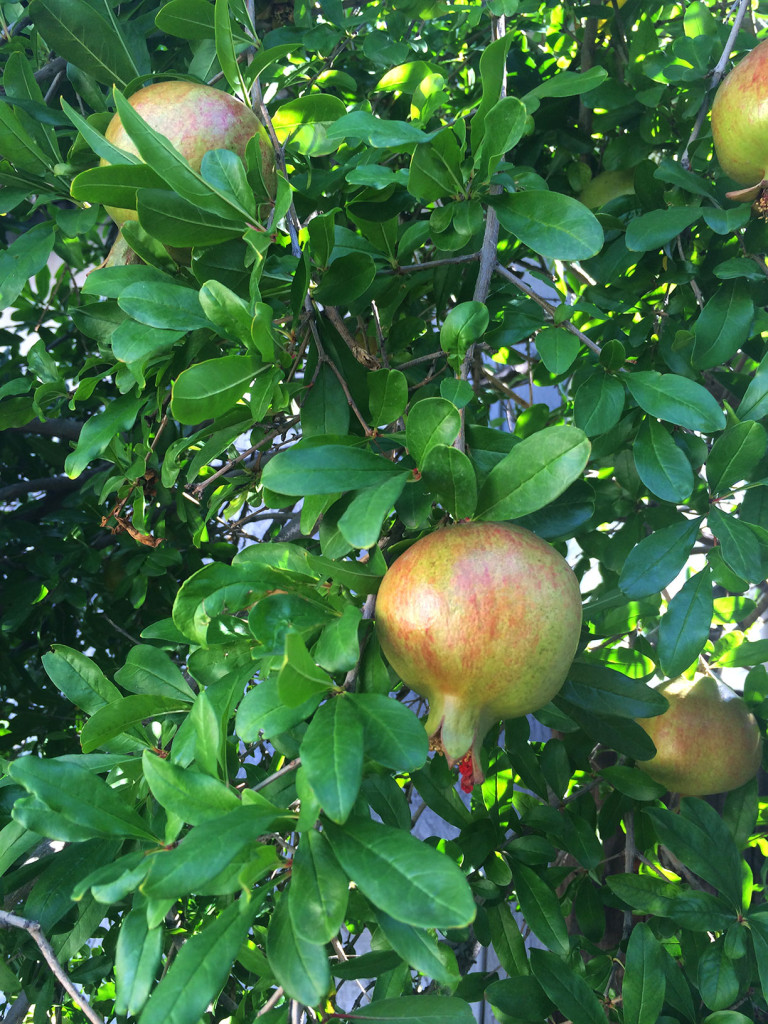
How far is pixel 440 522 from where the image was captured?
2.34 feet

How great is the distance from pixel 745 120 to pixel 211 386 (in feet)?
2.16

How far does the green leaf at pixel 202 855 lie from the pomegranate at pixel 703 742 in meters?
0.67

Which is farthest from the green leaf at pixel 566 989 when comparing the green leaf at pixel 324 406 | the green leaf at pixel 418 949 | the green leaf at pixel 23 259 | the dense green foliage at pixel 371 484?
the green leaf at pixel 23 259

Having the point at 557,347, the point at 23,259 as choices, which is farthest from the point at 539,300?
the point at 23,259

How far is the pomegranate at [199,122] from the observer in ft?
2.67

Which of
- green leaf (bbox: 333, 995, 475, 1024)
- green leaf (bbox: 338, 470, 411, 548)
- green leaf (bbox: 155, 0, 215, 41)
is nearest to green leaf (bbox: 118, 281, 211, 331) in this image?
green leaf (bbox: 338, 470, 411, 548)

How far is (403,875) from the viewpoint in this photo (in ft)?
1.69

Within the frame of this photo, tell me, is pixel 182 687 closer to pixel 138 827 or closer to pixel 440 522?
pixel 138 827

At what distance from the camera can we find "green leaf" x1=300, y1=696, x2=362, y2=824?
50 centimetres

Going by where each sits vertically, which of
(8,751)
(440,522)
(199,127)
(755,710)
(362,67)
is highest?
(199,127)

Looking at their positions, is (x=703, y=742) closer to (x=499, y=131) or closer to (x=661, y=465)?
(x=661, y=465)

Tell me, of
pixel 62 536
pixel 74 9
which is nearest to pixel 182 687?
pixel 74 9

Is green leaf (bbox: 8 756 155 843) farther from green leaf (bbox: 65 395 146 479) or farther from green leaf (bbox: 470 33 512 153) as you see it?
green leaf (bbox: 470 33 512 153)

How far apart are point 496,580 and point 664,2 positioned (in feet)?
3.64
